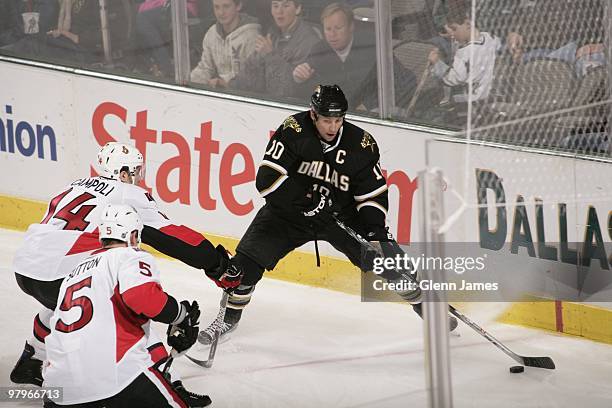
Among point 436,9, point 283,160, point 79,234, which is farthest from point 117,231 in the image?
point 436,9

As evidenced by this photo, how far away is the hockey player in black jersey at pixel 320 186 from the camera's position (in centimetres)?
484

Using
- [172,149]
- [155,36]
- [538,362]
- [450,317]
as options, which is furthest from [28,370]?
[155,36]

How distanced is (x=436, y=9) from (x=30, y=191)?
109 inches

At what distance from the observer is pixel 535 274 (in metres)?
5.20

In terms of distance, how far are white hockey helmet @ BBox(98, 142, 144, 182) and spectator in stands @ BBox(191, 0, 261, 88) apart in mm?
2007

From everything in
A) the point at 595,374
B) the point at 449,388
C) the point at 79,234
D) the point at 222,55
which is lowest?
the point at 595,374

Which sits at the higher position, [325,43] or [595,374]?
[325,43]

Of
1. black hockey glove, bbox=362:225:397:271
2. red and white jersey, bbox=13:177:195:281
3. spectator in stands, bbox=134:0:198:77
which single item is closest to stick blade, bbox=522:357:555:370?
black hockey glove, bbox=362:225:397:271

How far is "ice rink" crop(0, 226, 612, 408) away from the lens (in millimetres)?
Result: 4484

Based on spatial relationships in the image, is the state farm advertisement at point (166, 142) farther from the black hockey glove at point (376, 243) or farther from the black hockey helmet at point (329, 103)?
the black hockey helmet at point (329, 103)

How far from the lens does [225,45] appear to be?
639 cm

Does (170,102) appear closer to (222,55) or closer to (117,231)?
(222,55)

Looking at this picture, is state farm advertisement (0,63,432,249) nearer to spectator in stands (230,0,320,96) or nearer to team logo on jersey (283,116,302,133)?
spectator in stands (230,0,320,96)

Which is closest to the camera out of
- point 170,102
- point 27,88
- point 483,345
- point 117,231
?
point 117,231
